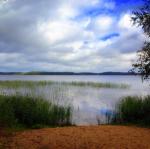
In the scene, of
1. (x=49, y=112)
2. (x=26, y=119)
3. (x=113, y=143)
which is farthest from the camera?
(x=49, y=112)

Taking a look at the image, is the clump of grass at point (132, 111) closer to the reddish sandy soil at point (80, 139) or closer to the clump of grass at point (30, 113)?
the clump of grass at point (30, 113)

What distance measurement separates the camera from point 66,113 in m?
17.4

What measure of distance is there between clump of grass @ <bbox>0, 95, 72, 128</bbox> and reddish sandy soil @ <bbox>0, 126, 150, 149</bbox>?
1848 mm

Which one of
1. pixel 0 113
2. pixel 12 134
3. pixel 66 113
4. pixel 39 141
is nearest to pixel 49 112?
pixel 66 113

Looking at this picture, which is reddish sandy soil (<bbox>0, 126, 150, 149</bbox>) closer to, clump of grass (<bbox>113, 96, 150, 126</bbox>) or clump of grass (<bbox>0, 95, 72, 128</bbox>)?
clump of grass (<bbox>0, 95, 72, 128</bbox>)

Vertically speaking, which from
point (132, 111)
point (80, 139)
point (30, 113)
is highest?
point (30, 113)

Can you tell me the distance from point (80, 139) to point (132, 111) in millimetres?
6869

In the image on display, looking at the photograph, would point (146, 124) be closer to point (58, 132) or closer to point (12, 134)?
point (58, 132)

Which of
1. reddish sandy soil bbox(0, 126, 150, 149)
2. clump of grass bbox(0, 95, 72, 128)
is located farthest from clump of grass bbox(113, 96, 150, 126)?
reddish sandy soil bbox(0, 126, 150, 149)

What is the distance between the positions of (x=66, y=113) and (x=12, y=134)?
5.42 m

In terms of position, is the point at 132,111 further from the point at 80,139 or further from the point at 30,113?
the point at 80,139

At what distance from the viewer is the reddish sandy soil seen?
1045cm

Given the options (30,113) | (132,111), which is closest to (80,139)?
(30,113)

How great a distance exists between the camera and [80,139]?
36.9ft
